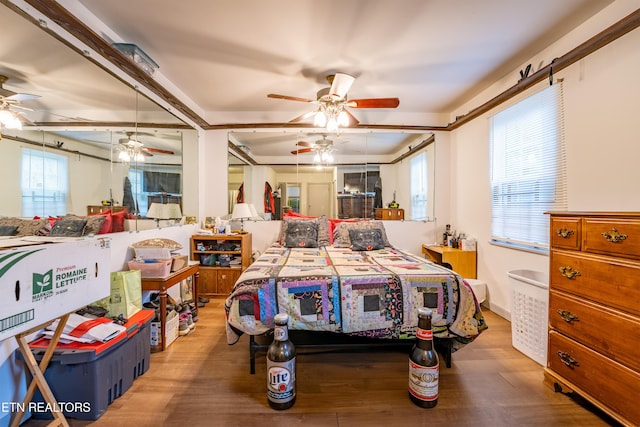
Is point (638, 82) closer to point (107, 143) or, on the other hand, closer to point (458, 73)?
point (458, 73)

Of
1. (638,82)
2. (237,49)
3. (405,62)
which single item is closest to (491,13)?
(405,62)

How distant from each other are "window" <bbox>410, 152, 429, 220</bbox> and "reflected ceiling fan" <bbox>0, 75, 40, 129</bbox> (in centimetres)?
403

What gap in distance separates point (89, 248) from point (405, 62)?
2.86 meters

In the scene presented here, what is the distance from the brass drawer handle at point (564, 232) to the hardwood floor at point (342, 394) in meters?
0.99

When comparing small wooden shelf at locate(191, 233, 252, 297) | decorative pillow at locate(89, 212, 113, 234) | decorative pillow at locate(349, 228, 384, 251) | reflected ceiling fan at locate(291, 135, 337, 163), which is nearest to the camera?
decorative pillow at locate(89, 212, 113, 234)

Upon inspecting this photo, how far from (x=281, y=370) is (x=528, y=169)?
278 centimetres

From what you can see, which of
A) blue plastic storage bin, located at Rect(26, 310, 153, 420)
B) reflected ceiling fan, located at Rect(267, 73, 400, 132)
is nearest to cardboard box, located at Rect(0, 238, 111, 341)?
blue plastic storage bin, located at Rect(26, 310, 153, 420)

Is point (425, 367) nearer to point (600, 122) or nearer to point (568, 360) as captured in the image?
point (568, 360)

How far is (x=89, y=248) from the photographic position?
134cm

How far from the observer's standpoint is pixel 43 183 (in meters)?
1.70

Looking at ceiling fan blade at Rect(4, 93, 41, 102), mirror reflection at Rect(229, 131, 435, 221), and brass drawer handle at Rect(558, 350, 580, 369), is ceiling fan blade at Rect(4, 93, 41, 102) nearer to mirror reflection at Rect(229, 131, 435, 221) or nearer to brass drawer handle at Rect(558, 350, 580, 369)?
mirror reflection at Rect(229, 131, 435, 221)

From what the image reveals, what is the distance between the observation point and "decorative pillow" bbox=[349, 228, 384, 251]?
320cm

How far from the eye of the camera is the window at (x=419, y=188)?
13.3 ft

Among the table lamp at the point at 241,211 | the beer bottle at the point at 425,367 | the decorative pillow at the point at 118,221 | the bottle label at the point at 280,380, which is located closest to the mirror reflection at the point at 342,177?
the table lamp at the point at 241,211
